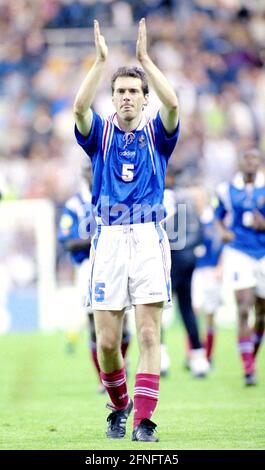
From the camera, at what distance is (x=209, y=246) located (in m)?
15.1

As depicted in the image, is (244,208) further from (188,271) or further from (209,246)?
(209,246)

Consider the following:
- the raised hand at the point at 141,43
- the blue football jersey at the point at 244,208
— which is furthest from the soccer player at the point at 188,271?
the raised hand at the point at 141,43

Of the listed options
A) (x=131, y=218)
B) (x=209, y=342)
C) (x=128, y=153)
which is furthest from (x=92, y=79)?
(x=209, y=342)

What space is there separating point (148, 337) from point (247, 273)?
4.83m

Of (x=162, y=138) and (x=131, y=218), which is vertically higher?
(x=162, y=138)

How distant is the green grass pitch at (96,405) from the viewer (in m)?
7.60

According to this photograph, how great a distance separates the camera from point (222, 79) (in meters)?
24.4

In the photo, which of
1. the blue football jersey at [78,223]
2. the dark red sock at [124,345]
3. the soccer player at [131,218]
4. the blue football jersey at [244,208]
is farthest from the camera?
the blue football jersey at [244,208]

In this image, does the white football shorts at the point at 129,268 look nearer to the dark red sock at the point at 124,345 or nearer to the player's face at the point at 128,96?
the player's face at the point at 128,96

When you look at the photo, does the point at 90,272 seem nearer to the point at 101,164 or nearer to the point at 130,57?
the point at 101,164

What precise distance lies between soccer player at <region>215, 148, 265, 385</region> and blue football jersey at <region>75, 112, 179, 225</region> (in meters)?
4.56

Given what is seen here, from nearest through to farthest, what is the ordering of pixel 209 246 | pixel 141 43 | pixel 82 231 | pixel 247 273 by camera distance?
pixel 141 43
pixel 82 231
pixel 247 273
pixel 209 246

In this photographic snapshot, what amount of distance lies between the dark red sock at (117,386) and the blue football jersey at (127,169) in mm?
1048
